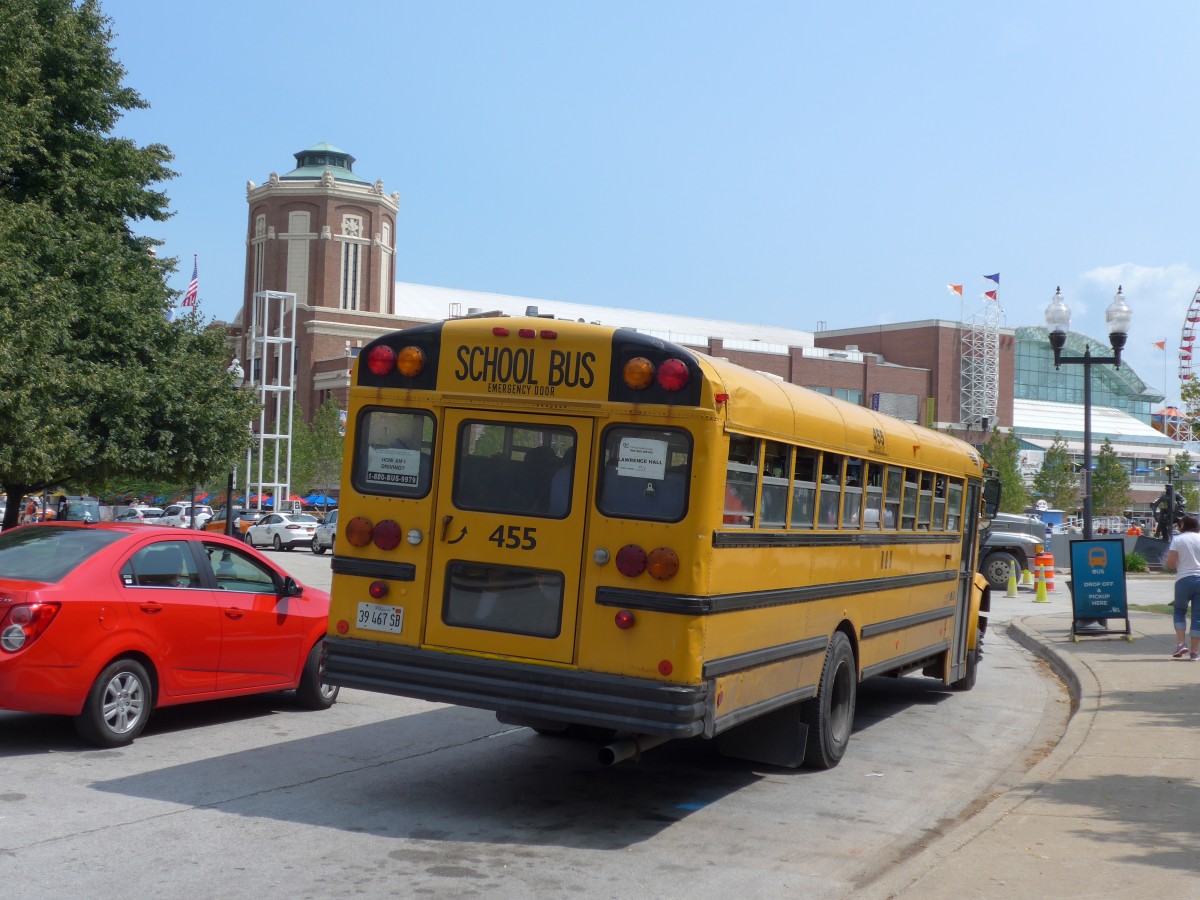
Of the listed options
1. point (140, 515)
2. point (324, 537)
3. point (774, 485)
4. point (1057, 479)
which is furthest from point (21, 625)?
point (1057, 479)

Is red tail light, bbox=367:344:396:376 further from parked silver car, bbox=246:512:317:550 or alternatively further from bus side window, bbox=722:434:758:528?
parked silver car, bbox=246:512:317:550

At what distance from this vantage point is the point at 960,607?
12930 mm

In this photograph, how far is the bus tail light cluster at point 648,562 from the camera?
265 inches

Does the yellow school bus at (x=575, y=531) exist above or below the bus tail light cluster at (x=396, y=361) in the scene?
below

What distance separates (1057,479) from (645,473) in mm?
78061

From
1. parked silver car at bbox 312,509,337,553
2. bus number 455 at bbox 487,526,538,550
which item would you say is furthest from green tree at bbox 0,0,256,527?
parked silver car at bbox 312,509,337,553

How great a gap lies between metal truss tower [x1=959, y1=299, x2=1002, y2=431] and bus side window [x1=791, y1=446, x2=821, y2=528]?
94037mm

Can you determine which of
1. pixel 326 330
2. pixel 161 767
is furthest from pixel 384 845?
pixel 326 330

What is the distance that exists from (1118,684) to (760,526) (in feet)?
23.6

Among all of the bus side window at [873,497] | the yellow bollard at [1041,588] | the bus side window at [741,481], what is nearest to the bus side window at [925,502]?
the bus side window at [873,497]

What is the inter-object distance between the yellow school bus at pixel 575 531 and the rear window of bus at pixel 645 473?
11 millimetres

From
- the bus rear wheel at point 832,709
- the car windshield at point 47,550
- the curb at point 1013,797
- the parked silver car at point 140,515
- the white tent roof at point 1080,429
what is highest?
the white tent roof at point 1080,429

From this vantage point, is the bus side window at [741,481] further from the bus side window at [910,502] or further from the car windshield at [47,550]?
the car windshield at [47,550]

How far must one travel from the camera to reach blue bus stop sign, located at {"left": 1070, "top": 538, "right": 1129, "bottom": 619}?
1697 cm
